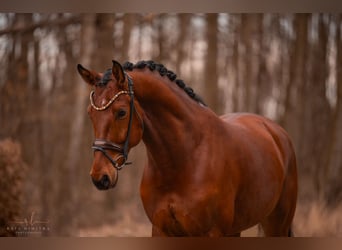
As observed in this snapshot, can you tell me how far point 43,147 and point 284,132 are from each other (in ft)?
5.96

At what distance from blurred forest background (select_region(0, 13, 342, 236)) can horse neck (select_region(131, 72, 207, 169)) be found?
81 cm

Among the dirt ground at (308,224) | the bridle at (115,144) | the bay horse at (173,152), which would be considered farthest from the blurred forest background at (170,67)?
the bridle at (115,144)

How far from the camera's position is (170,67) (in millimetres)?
3574

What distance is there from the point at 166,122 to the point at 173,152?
0.18 metres

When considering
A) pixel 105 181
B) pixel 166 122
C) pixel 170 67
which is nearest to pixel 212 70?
pixel 170 67

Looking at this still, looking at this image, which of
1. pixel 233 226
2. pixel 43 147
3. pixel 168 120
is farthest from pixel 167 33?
pixel 233 226

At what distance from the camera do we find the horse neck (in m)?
2.67

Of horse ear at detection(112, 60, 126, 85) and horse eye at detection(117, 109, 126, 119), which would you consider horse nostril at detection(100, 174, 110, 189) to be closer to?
horse eye at detection(117, 109, 126, 119)

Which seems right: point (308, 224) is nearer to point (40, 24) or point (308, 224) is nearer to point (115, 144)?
point (115, 144)

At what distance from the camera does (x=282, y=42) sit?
11.6 feet

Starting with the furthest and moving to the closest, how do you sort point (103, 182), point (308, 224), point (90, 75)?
point (308, 224), point (90, 75), point (103, 182)

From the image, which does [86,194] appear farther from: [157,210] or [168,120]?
[168,120]

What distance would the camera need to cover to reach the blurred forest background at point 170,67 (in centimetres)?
350

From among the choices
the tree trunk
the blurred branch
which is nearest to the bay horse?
the tree trunk
